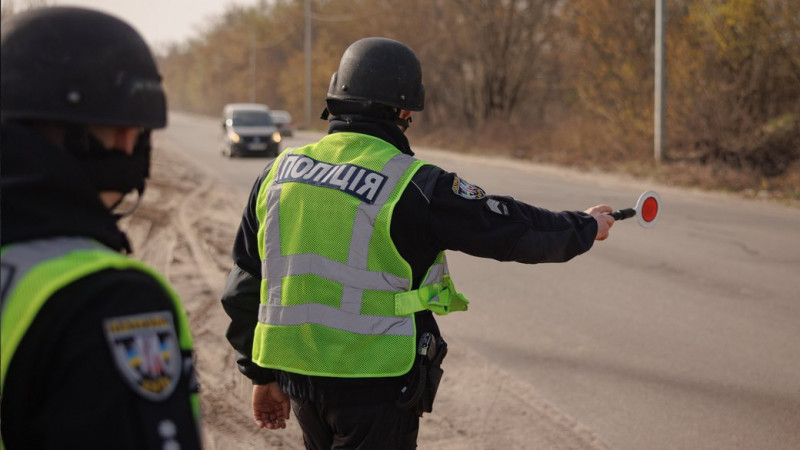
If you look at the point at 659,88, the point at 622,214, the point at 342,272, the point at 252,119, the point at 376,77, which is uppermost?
the point at 376,77

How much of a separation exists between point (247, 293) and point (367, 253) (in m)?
0.51

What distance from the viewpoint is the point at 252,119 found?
26500 millimetres

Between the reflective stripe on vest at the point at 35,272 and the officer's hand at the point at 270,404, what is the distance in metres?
1.57

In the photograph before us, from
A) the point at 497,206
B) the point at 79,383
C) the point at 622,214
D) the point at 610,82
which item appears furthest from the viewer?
the point at 610,82

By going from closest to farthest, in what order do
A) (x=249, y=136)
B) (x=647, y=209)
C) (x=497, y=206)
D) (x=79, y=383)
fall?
(x=79, y=383) → (x=497, y=206) → (x=647, y=209) → (x=249, y=136)

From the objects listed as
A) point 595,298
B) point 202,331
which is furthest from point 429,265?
point 595,298

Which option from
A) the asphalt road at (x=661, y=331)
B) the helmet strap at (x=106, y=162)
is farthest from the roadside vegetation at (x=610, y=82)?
the helmet strap at (x=106, y=162)

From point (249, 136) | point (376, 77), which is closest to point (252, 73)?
point (249, 136)

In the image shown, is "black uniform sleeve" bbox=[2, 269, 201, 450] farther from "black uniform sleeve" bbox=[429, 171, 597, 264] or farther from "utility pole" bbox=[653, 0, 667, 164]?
"utility pole" bbox=[653, 0, 667, 164]

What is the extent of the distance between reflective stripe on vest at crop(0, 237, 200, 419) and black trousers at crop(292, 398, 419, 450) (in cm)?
126

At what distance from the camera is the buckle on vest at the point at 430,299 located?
2.44 meters

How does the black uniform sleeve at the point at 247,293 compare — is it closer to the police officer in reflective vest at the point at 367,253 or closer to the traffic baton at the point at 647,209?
the police officer in reflective vest at the point at 367,253

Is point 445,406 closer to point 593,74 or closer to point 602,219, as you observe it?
point 602,219

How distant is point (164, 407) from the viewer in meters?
1.24
